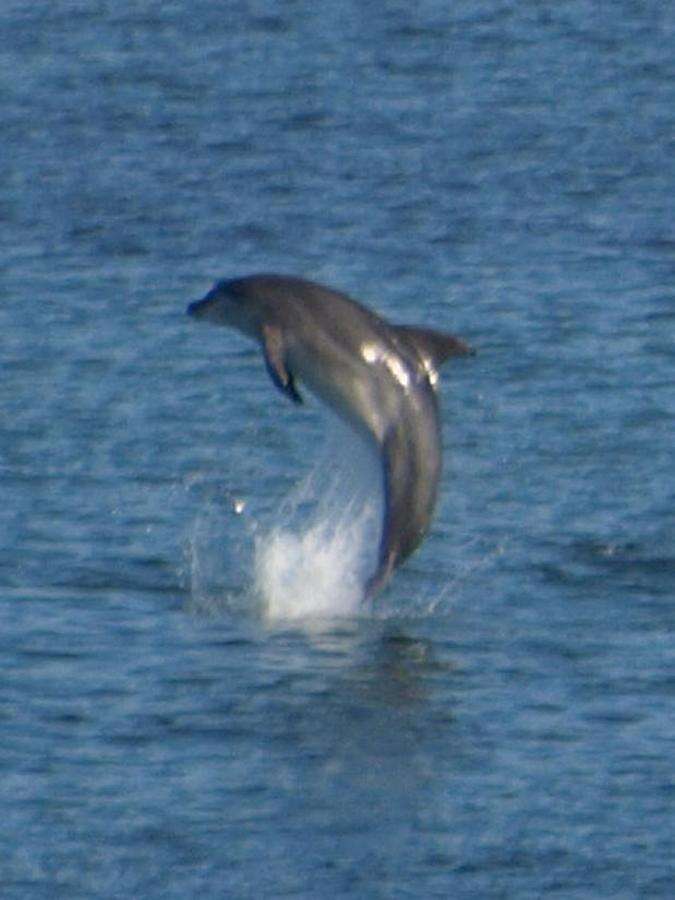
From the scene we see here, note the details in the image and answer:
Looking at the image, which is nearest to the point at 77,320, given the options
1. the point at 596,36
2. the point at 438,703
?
the point at 438,703

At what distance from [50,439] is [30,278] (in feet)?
24.8

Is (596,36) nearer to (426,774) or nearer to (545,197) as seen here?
(545,197)

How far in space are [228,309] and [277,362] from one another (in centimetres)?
96

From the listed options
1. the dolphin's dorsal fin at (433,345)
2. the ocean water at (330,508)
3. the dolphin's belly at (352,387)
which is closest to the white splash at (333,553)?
the ocean water at (330,508)

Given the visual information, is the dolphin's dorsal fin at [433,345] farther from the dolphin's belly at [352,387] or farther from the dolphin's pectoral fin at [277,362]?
the dolphin's pectoral fin at [277,362]

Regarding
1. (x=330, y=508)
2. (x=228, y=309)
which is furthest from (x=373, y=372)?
(x=330, y=508)

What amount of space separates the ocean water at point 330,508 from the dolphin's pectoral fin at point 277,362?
1.47 metres

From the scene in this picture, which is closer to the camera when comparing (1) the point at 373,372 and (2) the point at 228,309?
(1) the point at 373,372

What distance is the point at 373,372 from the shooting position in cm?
2231

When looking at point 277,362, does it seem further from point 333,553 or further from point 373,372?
point 333,553

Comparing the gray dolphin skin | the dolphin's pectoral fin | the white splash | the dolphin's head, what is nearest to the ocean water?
the white splash

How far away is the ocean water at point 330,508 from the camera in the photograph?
1867 centimetres

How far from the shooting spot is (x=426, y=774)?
63.8 feet

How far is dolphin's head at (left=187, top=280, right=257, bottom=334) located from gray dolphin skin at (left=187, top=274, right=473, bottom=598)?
0.05ft
